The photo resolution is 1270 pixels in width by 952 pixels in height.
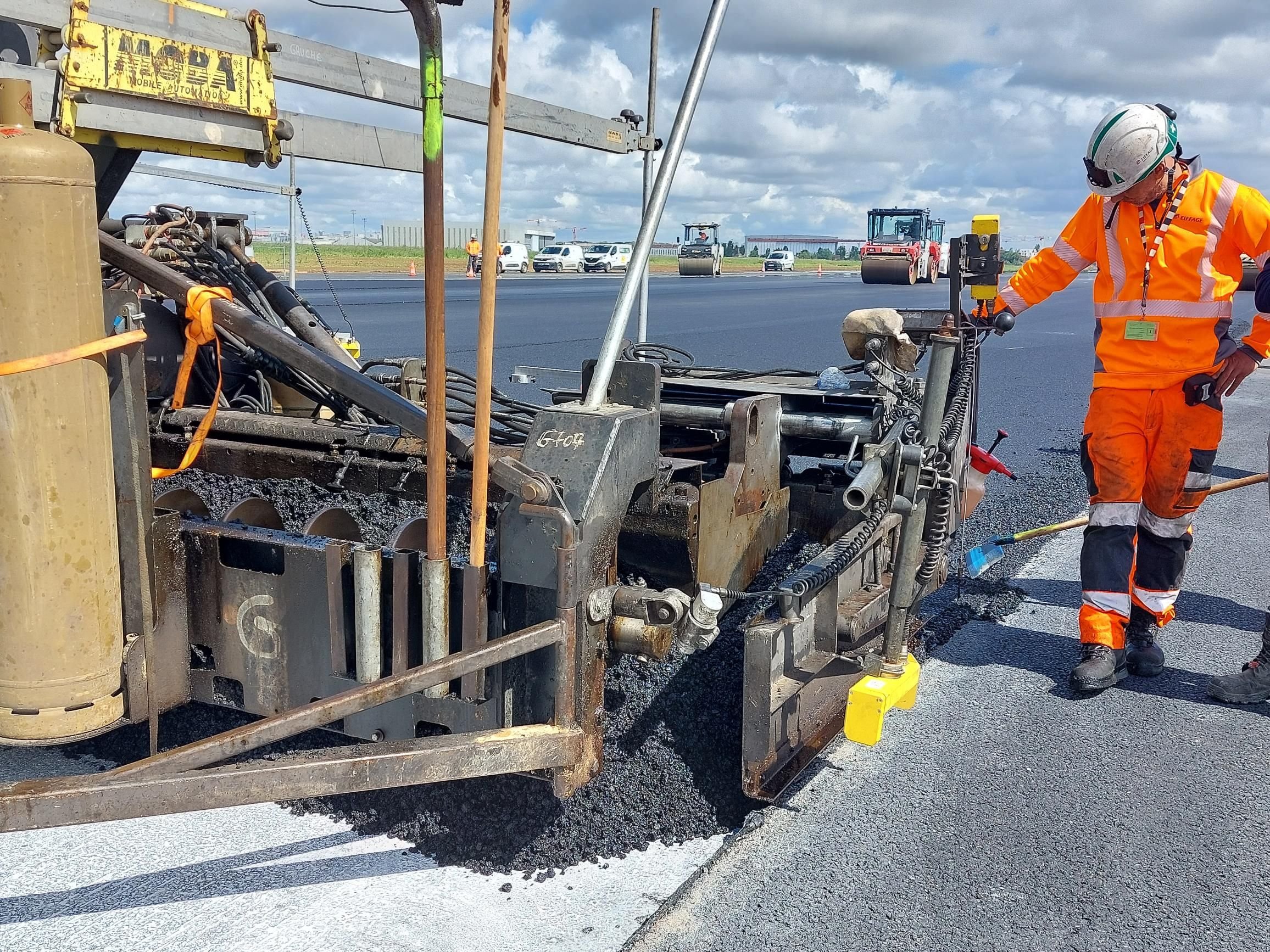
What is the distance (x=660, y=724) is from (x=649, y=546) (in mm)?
Result: 501

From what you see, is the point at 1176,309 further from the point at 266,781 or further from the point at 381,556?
the point at 266,781

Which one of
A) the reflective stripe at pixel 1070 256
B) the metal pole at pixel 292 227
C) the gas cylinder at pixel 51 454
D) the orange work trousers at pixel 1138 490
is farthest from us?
the metal pole at pixel 292 227

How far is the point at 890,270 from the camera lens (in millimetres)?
34188

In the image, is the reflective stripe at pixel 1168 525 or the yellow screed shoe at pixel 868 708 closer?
the yellow screed shoe at pixel 868 708

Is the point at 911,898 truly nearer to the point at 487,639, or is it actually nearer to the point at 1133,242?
the point at 487,639

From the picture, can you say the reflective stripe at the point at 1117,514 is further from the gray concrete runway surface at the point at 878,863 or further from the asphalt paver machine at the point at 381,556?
the asphalt paver machine at the point at 381,556

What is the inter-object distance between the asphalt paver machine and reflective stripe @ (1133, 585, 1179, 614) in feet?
3.17

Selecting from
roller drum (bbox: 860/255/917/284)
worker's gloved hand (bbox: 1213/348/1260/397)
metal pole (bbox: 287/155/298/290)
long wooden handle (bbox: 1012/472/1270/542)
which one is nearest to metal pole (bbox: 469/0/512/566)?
worker's gloved hand (bbox: 1213/348/1260/397)

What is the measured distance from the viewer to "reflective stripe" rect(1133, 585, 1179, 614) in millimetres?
3998

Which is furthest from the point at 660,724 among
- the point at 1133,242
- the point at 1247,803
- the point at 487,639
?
the point at 1133,242

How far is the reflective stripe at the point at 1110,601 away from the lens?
3.82m

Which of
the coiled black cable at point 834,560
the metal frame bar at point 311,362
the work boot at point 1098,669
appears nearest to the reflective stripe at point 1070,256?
the work boot at point 1098,669

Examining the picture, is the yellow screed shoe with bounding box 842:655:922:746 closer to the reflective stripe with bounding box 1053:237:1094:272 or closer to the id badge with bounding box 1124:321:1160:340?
the id badge with bounding box 1124:321:1160:340

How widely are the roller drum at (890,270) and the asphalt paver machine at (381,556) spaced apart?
31.2 metres
